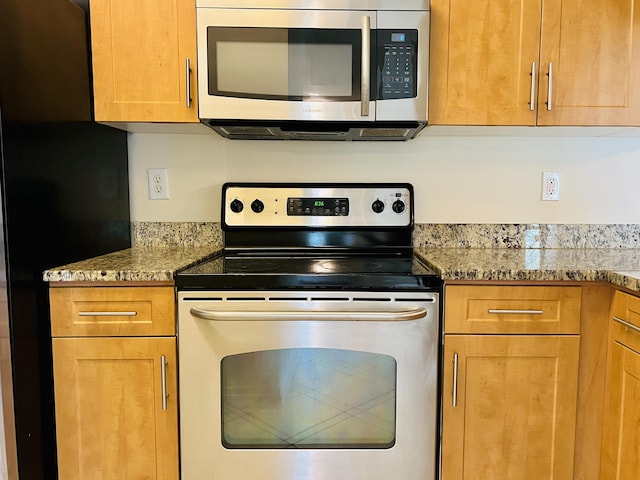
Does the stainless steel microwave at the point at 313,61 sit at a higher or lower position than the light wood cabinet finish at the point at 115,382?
higher

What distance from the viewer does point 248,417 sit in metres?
1.24

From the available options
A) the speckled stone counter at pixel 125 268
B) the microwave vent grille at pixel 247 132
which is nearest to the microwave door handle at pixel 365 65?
the microwave vent grille at pixel 247 132

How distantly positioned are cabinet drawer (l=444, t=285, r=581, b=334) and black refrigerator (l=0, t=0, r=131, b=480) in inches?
45.7

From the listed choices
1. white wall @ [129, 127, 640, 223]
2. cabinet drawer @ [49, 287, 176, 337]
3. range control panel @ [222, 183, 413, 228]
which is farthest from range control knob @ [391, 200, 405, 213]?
cabinet drawer @ [49, 287, 176, 337]

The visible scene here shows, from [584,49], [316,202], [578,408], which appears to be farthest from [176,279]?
[584,49]

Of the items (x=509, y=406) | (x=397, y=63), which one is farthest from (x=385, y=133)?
(x=509, y=406)

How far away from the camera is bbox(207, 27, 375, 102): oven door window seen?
134 cm

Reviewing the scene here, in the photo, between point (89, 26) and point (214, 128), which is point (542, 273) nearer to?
point (214, 128)

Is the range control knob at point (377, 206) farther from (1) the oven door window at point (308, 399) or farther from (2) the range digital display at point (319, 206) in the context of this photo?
(1) the oven door window at point (308, 399)

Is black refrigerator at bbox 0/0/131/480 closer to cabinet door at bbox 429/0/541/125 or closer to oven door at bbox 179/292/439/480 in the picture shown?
oven door at bbox 179/292/439/480

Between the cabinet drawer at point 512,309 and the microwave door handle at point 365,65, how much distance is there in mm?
654

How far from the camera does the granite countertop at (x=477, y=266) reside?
1173mm

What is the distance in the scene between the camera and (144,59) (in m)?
1.38

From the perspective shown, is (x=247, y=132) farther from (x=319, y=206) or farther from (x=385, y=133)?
(x=385, y=133)
